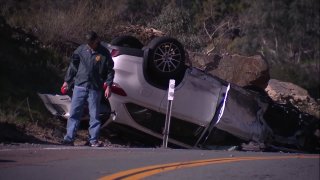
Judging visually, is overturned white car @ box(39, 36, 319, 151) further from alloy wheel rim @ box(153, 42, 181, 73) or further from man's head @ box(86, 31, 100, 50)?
man's head @ box(86, 31, 100, 50)

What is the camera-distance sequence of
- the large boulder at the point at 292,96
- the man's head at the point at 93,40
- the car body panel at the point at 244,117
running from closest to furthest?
the man's head at the point at 93,40 → the car body panel at the point at 244,117 → the large boulder at the point at 292,96

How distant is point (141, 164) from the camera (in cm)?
861

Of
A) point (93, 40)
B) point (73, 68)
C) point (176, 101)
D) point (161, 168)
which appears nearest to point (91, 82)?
point (73, 68)

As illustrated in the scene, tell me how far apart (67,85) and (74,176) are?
3027mm

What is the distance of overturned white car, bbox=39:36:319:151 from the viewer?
10438mm

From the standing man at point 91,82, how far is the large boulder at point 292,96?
1010cm

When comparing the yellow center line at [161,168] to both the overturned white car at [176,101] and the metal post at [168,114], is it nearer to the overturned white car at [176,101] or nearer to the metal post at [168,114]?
the overturned white car at [176,101]

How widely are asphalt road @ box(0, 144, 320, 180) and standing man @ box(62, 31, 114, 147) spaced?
1.84ft

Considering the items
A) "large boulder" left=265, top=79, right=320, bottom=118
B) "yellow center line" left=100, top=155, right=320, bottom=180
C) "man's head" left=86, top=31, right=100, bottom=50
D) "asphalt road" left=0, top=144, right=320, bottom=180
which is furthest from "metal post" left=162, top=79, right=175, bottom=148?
"large boulder" left=265, top=79, right=320, bottom=118

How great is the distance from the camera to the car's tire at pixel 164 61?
34.9 ft

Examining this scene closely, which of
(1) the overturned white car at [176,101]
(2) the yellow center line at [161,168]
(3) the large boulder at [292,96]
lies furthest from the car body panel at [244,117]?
(3) the large boulder at [292,96]

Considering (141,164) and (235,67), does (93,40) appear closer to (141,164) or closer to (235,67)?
(141,164)

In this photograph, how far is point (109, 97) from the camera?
10.1 meters

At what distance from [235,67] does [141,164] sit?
8.06m
